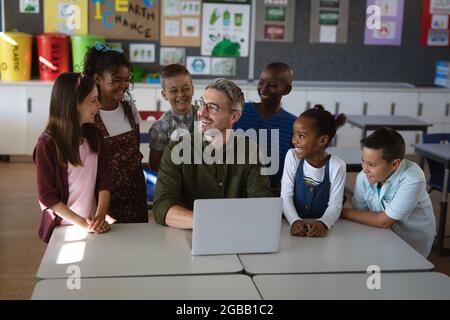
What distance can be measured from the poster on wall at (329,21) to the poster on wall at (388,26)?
9.8 inches

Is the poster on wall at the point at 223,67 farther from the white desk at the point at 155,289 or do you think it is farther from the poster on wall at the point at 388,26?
the white desk at the point at 155,289

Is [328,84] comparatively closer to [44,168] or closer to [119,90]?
[119,90]

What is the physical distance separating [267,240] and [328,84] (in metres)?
4.69

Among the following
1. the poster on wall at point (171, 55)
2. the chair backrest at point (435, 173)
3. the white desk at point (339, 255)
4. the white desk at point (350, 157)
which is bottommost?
the chair backrest at point (435, 173)

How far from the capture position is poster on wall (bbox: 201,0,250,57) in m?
6.34

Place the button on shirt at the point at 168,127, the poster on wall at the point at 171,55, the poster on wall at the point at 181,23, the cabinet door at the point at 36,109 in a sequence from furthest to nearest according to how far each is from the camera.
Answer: the poster on wall at the point at 171,55
the poster on wall at the point at 181,23
the cabinet door at the point at 36,109
the button on shirt at the point at 168,127

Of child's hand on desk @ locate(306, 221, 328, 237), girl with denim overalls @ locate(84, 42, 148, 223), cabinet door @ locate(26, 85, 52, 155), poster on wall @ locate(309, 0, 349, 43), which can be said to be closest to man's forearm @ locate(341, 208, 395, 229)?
child's hand on desk @ locate(306, 221, 328, 237)

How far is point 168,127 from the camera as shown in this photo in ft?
9.11

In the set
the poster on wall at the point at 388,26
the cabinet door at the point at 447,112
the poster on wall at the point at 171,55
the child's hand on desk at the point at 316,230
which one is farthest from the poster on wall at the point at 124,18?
the child's hand on desk at the point at 316,230

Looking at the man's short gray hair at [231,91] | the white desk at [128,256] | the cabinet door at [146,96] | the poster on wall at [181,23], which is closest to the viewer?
the white desk at [128,256]

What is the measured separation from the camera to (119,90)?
8.61ft

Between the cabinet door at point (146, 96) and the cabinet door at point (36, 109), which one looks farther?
the cabinet door at point (146, 96)

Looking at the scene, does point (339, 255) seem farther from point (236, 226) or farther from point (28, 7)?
point (28, 7)

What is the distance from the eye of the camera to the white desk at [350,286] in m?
1.85
